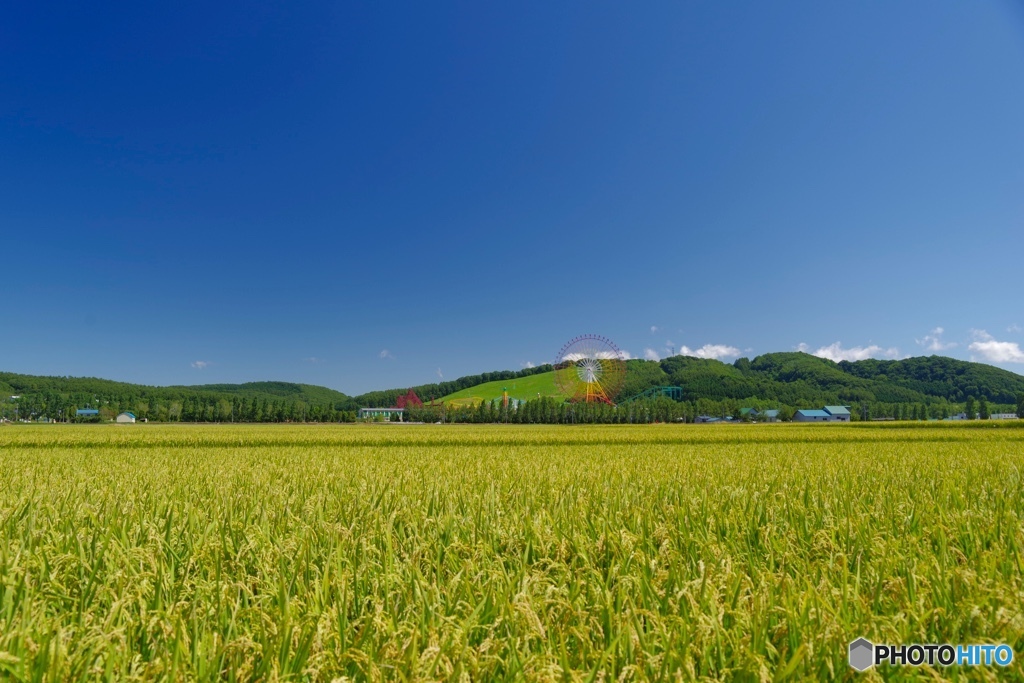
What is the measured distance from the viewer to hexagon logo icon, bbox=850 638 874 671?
1.68 m

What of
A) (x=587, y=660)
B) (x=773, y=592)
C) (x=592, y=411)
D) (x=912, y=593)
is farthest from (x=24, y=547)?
(x=592, y=411)

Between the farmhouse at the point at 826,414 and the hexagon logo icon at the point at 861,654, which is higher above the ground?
the hexagon logo icon at the point at 861,654

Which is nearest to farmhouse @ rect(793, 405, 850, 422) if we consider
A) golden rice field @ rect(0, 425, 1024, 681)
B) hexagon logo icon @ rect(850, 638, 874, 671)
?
golden rice field @ rect(0, 425, 1024, 681)

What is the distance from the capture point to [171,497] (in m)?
5.20

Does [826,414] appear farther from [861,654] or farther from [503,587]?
[503,587]

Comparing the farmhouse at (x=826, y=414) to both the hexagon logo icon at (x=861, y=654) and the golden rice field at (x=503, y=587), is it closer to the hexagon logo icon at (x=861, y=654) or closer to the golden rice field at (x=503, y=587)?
the golden rice field at (x=503, y=587)

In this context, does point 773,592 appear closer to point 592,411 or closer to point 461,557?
point 461,557

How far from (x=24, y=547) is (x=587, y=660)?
13.4 ft

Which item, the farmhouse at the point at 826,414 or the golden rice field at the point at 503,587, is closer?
the golden rice field at the point at 503,587

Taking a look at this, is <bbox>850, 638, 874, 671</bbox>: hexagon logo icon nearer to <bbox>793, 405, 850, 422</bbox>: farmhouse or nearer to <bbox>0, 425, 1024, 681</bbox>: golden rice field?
<bbox>0, 425, 1024, 681</bbox>: golden rice field

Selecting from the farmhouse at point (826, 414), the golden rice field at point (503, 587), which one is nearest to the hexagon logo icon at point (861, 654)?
the golden rice field at point (503, 587)

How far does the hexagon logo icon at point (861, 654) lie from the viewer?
168cm

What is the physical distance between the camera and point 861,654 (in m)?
1.73

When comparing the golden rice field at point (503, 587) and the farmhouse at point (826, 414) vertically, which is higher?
the golden rice field at point (503, 587)
